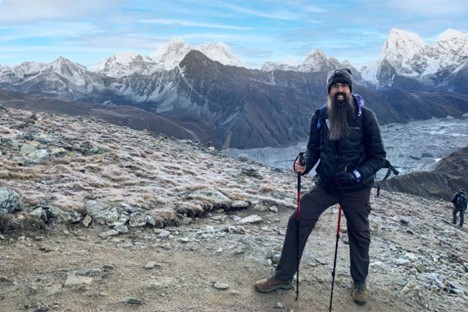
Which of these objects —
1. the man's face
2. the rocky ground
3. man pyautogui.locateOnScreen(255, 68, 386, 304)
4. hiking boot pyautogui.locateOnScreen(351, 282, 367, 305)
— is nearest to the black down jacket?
man pyautogui.locateOnScreen(255, 68, 386, 304)

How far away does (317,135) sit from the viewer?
776 cm

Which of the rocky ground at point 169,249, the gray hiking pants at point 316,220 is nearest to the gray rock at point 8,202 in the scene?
the rocky ground at point 169,249

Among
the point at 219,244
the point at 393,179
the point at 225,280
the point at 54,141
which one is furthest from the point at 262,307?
the point at 393,179

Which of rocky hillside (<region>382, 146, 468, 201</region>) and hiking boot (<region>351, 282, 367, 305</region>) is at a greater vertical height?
hiking boot (<region>351, 282, 367, 305</region>)

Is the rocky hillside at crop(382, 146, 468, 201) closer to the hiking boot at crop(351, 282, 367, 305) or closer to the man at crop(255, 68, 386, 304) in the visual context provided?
the hiking boot at crop(351, 282, 367, 305)

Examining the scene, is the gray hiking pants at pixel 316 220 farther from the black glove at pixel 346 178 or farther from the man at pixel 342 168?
the black glove at pixel 346 178

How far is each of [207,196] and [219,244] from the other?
3774mm

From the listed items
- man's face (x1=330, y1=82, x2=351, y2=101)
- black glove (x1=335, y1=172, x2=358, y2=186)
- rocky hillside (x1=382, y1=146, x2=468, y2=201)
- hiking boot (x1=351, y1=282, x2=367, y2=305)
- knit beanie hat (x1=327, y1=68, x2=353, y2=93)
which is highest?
knit beanie hat (x1=327, y1=68, x2=353, y2=93)

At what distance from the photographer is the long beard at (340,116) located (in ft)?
23.8

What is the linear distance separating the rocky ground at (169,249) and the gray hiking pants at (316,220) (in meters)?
0.63

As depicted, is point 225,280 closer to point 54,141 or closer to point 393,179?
point 54,141

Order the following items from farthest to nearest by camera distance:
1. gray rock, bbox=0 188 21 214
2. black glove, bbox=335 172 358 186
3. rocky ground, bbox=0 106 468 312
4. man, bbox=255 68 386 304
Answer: gray rock, bbox=0 188 21 214 < rocky ground, bbox=0 106 468 312 < man, bbox=255 68 386 304 < black glove, bbox=335 172 358 186

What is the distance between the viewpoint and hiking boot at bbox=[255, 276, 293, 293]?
25.6 feet

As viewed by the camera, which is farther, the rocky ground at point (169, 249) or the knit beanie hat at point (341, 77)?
the rocky ground at point (169, 249)
